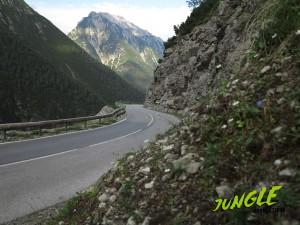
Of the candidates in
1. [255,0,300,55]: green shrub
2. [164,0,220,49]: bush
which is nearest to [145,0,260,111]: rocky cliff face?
[164,0,220,49]: bush

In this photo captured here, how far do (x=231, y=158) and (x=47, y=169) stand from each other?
765 centimetres

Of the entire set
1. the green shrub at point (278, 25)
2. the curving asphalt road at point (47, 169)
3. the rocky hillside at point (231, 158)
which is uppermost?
the green shrub at point (278, 25)

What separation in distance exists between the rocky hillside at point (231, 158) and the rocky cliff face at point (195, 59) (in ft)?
60.8

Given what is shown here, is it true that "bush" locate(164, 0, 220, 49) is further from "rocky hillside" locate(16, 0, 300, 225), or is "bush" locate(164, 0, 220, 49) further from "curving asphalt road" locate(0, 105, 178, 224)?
"rocky hillside" locate(16, 0, 300, 225)

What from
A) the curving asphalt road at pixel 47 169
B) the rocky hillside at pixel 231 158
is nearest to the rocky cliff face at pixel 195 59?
the curving asphalt road at pixel 47 169

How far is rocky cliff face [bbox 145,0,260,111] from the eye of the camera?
26969 mm

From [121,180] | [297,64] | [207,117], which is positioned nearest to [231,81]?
[207,117]

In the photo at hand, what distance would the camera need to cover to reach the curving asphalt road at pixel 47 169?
7.30 m

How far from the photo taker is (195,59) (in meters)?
38.7

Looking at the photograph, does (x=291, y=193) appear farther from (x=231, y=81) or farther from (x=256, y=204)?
(x=231, y=81)

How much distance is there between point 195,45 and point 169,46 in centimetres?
1475

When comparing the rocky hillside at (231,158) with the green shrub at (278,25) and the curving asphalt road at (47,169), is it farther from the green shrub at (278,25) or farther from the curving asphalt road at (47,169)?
the curving asphalt road at (47,169)

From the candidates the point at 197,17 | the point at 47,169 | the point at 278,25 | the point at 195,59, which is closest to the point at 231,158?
the point at 278,25

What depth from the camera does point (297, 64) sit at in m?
4.39
